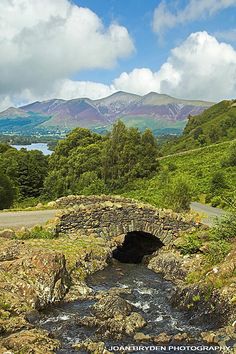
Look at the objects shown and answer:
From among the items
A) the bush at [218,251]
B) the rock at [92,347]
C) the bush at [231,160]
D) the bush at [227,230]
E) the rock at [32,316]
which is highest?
the bush at [231,160]

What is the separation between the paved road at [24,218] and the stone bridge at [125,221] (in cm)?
281

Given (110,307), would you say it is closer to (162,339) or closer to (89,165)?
(162,339)

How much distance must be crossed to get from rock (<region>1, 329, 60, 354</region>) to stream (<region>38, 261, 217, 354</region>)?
430 millimetres

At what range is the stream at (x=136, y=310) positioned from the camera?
16.7m

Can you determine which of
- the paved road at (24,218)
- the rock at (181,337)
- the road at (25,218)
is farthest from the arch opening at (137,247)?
the rock at (181,337)

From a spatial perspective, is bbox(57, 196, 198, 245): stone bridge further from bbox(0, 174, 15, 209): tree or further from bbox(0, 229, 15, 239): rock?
bbox(0, 174, 15, 209): tree

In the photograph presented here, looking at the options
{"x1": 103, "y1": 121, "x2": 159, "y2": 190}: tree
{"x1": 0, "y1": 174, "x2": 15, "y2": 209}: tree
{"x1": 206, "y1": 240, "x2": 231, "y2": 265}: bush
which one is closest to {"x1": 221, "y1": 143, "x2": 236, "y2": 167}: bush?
{"x1": 103, "y1": 121, "x2": 159, "y2": 190}: tree

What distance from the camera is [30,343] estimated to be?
14719mm

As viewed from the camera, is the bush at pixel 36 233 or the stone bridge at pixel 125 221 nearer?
the bush at pixel 36 233

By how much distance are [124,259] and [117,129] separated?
46528mm

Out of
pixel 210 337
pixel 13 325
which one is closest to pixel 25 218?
pixel 13 325

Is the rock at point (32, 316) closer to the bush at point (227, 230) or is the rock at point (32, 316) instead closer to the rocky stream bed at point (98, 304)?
the rocky stream bed at point (98, 304)

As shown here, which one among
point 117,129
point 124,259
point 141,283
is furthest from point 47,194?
point 141,283

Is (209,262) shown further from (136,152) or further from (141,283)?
(136,152)
